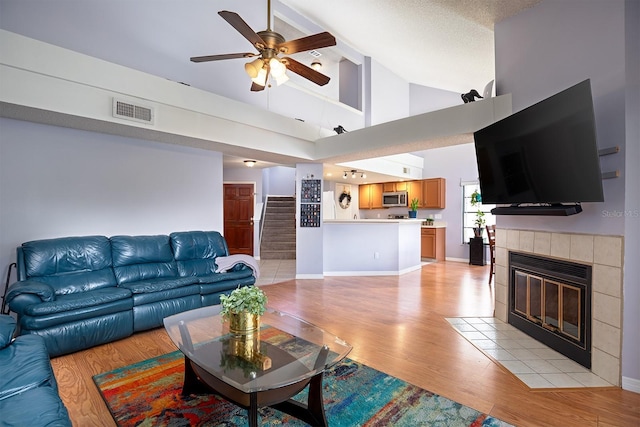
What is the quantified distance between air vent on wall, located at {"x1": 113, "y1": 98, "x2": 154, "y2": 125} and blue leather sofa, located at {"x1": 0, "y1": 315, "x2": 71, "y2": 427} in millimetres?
2224

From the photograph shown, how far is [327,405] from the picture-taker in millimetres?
2037

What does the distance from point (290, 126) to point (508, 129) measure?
323cm

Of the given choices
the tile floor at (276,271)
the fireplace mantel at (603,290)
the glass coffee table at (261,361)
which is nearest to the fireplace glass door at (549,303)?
the fireplace mantel at (603,290)

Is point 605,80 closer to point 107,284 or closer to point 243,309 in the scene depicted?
point 243,309

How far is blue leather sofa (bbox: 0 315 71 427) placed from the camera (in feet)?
4.25

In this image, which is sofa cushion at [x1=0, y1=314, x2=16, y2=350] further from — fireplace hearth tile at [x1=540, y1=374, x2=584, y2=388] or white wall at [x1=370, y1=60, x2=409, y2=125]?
white wall at [x1=370, y1=60, x2=409, y2=125]


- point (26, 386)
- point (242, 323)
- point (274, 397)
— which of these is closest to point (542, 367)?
point (274, 397)

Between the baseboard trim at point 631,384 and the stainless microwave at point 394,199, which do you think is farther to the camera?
the stainless microwave at point 394,199

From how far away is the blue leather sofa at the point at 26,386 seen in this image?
4.25ft

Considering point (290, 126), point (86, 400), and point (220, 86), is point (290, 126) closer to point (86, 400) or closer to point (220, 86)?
point (220, 86)

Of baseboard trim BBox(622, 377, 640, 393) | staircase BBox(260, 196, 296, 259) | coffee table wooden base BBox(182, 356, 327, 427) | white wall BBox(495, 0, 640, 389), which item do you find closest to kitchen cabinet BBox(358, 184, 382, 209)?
staircase BBox(260, 196, 296, 259)

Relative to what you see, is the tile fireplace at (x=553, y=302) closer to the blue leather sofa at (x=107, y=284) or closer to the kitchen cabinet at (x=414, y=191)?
the blue leather sofa at (x=107, y=284)

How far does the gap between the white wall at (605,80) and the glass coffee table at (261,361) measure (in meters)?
2.17

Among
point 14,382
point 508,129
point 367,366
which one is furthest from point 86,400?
point 508,129
